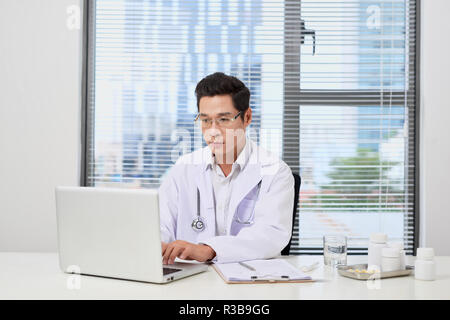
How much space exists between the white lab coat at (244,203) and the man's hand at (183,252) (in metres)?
0.09

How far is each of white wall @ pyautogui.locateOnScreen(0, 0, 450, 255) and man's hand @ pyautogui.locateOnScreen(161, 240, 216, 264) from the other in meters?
1.52

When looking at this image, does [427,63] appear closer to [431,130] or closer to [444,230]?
[431,130]

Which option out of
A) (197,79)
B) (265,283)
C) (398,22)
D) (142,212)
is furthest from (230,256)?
(398,22)

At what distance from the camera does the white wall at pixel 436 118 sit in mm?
2730

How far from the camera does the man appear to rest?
5.83 feet

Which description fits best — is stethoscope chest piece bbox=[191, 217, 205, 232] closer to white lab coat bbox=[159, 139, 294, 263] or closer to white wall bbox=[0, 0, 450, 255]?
white lab coat bbox=[159, 139, 294, 263]

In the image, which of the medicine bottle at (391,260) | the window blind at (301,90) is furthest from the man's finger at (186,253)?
the window blind at (301,90)

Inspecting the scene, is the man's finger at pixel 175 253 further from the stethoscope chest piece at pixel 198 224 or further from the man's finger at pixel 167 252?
the stethoscope chest piece at pixel 198 224

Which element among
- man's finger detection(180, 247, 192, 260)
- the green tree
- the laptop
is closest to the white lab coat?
man's finger detection(180, 247, 192, 260)

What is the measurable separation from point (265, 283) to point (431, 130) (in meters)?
1.94

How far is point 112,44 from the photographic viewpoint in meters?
2.89

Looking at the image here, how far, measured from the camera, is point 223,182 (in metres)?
1.95

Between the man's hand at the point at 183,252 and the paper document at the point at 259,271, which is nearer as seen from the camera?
the paper document at the point at 259,271

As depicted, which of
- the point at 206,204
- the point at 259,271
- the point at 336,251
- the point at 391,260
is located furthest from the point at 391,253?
the point at 206,204
